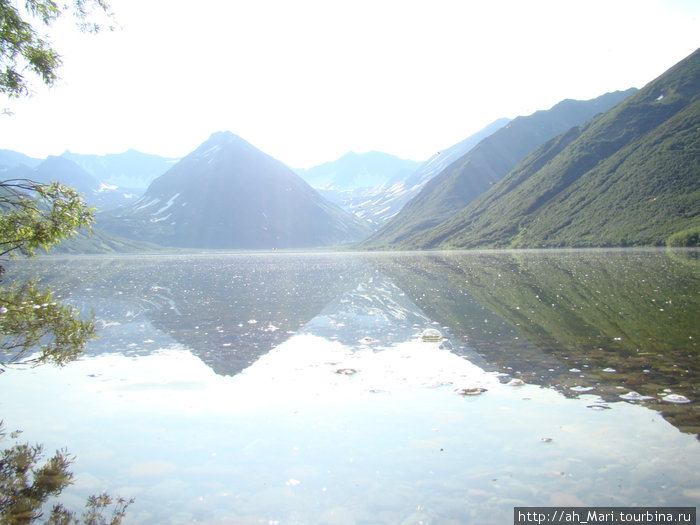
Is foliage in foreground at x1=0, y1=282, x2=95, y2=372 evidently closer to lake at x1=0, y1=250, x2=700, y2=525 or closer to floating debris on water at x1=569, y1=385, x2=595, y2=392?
lake at x1=0, y1=250, x2=700, y2=525

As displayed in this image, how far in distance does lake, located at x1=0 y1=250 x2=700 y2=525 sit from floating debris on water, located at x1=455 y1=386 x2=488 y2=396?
0.06m

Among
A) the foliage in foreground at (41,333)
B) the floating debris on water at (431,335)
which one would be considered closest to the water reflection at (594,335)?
the floating debris on water at (431,335)

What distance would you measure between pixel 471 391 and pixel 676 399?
5571 mm

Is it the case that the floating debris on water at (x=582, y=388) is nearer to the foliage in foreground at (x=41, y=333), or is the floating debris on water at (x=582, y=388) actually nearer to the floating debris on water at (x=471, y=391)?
the floating debris on water at (x=471, y=391)

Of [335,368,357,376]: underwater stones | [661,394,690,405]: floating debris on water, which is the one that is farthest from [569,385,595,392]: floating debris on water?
[335,368,357,376]: underwater stones

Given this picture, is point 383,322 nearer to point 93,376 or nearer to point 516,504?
point 93,376

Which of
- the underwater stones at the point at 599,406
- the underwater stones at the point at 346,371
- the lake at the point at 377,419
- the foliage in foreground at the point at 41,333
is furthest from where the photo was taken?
the foliage in foreground at the point at 41,333

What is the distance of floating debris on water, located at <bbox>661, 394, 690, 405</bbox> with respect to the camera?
11508 millimetres

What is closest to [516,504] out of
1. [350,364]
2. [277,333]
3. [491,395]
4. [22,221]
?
[491,395]

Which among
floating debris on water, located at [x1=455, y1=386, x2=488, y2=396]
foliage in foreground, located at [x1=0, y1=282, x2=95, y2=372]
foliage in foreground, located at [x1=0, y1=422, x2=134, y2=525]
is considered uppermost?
foliage in foreground, located at [x1=0, y1=282, x2=95, y2=372]

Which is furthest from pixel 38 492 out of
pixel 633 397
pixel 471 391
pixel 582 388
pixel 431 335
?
pixel 431 335

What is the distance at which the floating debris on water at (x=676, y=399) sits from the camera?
1151 centimetres

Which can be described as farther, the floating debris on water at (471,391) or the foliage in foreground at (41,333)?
the foliage in foreground at (41,333)

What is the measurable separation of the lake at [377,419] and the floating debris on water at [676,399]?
0.39 feet
